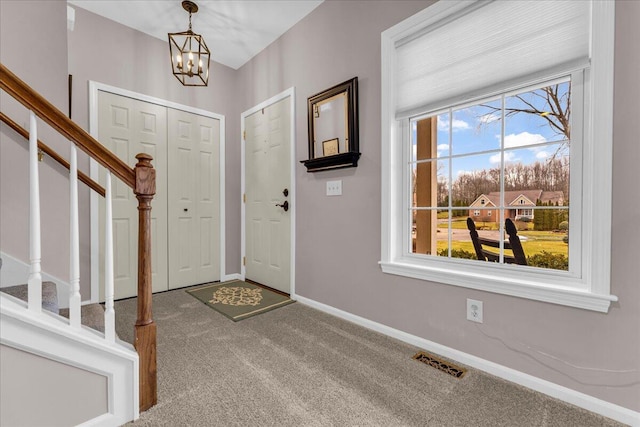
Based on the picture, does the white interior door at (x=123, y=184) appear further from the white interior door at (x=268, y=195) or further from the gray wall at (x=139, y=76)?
the white interior door at (x=268, y=195)

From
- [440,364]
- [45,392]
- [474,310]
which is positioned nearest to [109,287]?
[45,392]

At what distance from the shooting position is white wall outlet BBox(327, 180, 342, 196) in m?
2.40

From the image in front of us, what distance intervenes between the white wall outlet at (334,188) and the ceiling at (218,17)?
63.7 inches

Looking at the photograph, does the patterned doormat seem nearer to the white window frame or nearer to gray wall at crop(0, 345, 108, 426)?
gray wall at crop(0, 345, 108, 426)

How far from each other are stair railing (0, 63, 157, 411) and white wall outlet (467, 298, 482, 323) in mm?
1708

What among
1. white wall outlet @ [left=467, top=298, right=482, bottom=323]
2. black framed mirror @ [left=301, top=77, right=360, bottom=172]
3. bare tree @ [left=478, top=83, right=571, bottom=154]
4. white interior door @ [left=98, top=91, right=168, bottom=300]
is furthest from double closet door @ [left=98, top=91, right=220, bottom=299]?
bare tree @ [left=478, top=83, right=571, bottom=154]

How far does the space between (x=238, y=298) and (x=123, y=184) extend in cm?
158

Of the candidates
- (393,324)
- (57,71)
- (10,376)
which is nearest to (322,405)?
(393,324)

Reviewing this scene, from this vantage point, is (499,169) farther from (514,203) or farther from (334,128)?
(334,128)

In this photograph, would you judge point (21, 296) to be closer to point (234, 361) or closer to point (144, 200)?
point (144, 200)

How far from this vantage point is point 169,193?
3100 millimetres

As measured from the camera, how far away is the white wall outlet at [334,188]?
7.88 ft

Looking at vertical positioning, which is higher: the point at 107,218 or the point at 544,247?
the point at 107,218

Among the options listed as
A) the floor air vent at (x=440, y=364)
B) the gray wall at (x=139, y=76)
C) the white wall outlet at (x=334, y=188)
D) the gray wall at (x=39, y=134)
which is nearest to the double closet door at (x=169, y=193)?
the gray wall at (x=139, y=76)
